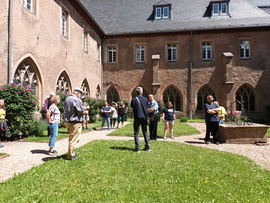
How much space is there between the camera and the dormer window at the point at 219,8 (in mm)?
18719

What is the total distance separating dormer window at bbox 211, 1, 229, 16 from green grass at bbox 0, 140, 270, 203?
17985mm

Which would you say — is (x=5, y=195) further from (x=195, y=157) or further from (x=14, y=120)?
(x=14, y=120)

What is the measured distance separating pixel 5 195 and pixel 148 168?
2.48m

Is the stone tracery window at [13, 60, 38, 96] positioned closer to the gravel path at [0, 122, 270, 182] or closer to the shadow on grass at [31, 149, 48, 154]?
the gravel path at [0, 122, 270, 182]

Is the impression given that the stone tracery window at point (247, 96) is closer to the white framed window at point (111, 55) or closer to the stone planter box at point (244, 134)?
the stone planter box at point (244, 134)

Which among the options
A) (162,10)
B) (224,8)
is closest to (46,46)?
(162,10)

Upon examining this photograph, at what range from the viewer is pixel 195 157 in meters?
4.91

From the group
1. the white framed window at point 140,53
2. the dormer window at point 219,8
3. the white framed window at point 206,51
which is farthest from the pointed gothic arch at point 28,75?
the dormer window at point 219,8

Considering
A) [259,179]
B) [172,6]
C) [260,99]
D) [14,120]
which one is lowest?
[259,179]

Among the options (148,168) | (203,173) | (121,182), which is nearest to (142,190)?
(121,182)

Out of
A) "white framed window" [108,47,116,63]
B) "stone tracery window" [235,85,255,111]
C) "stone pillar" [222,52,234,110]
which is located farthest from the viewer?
"white framed window" [108,47,116,63]

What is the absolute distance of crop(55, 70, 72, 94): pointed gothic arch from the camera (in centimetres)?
1148

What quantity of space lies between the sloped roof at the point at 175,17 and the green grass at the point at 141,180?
15551 millimetres

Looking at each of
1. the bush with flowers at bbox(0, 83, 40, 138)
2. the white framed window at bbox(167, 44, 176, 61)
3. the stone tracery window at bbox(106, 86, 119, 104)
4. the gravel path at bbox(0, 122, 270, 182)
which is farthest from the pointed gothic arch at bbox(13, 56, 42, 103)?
the white framed window at bbox(167, 44, 176, 61)
